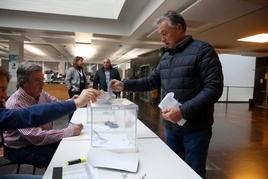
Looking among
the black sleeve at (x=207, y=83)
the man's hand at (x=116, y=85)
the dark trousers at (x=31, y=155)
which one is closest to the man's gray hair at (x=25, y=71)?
the dark trousers at (x=31, y=155)

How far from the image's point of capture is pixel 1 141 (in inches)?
63.0

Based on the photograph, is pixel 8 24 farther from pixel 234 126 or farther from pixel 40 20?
pixel 234 126

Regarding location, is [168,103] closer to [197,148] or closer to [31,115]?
[197,148]

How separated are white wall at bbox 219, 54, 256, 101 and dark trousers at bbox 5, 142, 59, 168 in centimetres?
1062

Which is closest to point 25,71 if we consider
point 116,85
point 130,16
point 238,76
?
point 116,85

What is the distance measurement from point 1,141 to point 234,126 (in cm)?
527

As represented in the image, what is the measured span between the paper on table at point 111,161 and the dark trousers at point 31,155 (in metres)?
0.66

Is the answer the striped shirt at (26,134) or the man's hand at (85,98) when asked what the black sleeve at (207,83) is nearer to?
the man's hand at (85,98)

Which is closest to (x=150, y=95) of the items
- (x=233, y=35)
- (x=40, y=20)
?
(x=233, y=35)

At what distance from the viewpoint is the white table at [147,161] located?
102cm

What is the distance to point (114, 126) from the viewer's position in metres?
1.53

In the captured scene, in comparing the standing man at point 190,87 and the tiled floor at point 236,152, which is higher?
the standing man at point 190,87

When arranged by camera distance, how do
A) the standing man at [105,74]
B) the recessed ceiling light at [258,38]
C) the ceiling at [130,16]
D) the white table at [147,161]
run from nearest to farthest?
the white table at [147,161] < the ceiling at [130,16] < the standing man at [105,74] < the recessed ceiling light at [258,38]

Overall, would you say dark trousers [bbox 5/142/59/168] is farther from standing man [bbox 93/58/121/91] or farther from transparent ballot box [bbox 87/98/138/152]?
standing man [bbox 93/58/121/91]
